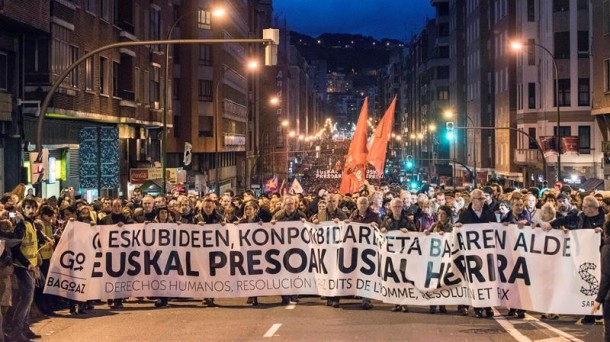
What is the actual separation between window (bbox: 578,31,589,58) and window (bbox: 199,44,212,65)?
26.6 m

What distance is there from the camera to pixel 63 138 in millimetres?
33875

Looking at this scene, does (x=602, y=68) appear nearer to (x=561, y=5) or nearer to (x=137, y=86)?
(x=561, y=5)

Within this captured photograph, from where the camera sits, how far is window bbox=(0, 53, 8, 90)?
28203mm

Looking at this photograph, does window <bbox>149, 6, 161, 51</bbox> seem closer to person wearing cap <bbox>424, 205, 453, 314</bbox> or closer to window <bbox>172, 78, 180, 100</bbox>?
window <bbox>172, 78, 180, 100</bbox>

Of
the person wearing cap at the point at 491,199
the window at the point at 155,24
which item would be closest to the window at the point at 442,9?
the window at the point at 155,24

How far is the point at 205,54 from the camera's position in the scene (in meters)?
71.0

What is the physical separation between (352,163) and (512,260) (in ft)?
46.6

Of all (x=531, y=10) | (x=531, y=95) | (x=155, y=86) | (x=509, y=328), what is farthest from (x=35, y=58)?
(x=531, y=10)

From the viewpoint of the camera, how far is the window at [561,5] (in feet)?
197

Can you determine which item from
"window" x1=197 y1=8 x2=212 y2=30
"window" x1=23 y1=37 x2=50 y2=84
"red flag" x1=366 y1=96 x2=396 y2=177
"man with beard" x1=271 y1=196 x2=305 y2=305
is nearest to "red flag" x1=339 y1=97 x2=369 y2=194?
"red flag" x1=366 y1=96 x2=396 y2=177

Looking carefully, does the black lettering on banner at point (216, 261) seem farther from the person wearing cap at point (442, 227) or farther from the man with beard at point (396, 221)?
the person wearing cap at point (442, 227)

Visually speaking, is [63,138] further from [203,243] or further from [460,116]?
[460,116]

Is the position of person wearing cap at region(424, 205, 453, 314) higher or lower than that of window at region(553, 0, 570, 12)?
A: lower

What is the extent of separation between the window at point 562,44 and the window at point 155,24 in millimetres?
26256
